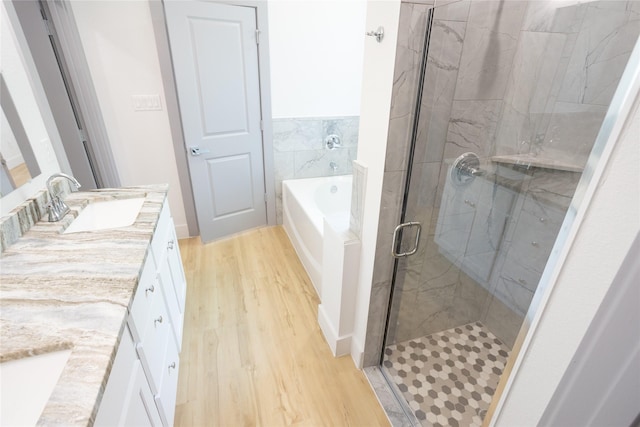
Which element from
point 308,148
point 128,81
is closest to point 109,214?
point 128,81

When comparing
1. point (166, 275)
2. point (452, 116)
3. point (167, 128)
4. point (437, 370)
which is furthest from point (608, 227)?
point (167, 128)

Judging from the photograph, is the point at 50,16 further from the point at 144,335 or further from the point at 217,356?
the point at 217,356

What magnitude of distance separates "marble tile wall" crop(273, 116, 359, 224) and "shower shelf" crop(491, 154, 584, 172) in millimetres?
1767

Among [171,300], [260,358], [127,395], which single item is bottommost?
[260,358]

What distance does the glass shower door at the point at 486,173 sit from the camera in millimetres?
1145

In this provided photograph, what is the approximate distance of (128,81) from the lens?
2.26m

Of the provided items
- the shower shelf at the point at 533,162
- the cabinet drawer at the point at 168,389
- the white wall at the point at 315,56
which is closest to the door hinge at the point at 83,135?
the white wall at the point at 315,56

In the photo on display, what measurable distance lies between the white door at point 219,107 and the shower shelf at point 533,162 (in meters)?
2.00

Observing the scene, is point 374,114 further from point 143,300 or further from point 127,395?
point 127,395

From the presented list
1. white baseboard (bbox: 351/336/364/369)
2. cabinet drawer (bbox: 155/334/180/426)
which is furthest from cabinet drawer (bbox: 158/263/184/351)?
white baseboard (bbox: 351/336/364/369)

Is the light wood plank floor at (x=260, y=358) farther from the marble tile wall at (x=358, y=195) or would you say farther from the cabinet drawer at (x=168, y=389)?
the marble tile wall at (x=358, y=195)

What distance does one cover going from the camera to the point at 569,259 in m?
0.53

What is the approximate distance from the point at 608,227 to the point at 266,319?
6.03 feet

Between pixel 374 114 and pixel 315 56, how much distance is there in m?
1.83
